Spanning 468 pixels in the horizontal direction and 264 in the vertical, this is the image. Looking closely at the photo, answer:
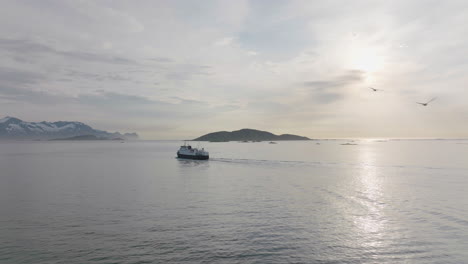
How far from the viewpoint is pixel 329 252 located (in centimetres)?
2491

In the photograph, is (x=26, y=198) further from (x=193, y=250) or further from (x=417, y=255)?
(x=417, y=255)

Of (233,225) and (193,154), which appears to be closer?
(233,225)

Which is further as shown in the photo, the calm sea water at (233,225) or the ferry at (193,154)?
the ferry at (193,154)

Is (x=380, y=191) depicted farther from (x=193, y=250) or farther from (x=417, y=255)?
(x=193, y=250)

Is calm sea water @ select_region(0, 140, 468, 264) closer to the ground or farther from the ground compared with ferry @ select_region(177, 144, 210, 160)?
closer to the ground

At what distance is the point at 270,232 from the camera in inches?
1168

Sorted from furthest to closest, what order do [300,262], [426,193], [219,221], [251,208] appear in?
[426,193]
[251,208]
[219,221]
[300,262]

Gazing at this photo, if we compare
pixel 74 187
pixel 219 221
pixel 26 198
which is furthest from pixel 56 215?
pixel 74 187

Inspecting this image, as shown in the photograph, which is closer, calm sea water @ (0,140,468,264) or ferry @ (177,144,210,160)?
calm sea water @ (0,140,468,264)

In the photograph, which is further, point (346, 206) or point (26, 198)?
point (26, 198)

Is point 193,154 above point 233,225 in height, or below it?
above

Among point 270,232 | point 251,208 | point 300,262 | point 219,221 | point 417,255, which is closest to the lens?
point 300,262

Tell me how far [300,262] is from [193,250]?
28.8ft

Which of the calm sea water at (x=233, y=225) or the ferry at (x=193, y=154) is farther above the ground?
the ferry at (x=193, y=154)
